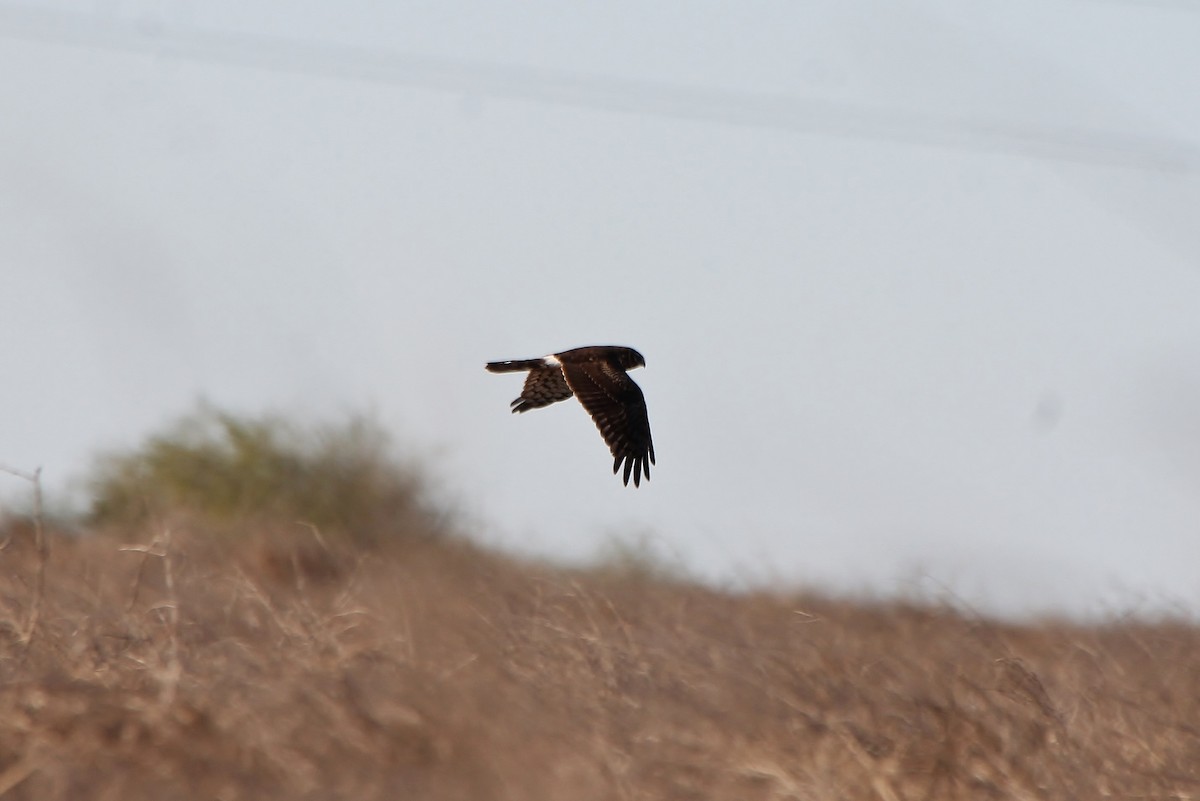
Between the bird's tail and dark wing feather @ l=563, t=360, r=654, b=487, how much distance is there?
1.40 feet

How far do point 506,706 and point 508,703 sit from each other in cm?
3

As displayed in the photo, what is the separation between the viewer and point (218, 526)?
38.6 ft

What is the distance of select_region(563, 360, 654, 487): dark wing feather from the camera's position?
10.3m

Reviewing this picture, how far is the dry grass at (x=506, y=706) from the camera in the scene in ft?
20.7

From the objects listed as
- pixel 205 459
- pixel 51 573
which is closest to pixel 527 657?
pixel 51 573

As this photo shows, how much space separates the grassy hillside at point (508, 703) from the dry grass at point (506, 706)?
0.01 m

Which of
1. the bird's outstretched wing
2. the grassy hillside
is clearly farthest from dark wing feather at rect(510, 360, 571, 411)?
the grassy hillside

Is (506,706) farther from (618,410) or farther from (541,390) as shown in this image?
(541,390)

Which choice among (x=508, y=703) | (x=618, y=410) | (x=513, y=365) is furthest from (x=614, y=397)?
(x=508, y=703)

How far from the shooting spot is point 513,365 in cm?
1091

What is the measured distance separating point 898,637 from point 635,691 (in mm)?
3408

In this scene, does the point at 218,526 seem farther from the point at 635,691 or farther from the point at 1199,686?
the point at 1199,686

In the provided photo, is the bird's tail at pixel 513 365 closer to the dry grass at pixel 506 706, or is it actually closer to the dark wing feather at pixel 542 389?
the dark wing feather at pixel 542 389

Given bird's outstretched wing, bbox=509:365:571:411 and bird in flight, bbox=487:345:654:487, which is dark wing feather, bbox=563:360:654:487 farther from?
Answer: bird's outstretched wing, bbox=509:365:571:411
